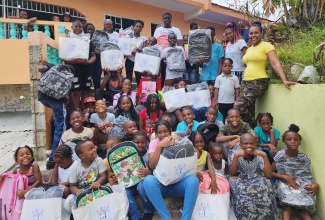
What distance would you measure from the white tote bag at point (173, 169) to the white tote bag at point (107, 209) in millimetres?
481

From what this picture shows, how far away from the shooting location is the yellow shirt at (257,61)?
4237 millimetres

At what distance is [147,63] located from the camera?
227 inches

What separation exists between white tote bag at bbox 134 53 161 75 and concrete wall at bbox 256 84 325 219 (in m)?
2.42

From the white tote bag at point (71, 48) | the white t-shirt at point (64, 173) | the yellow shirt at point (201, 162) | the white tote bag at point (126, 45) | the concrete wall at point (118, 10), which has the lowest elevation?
the white t-shirt at point (64, 173)

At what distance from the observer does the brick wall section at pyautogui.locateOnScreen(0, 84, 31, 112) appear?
8633 millimetres

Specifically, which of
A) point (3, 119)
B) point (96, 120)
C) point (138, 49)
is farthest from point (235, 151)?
point (3, 119)

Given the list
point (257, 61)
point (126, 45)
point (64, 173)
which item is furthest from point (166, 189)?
point (126, 45)

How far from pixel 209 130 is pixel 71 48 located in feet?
9.52

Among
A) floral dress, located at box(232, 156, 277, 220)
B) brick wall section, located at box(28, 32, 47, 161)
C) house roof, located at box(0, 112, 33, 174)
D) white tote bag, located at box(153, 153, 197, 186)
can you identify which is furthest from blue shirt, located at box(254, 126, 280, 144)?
house roof, located at box(0, 112, 33, 174)

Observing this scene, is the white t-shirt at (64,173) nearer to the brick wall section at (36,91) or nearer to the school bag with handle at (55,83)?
the school bag with handle at (55,83)

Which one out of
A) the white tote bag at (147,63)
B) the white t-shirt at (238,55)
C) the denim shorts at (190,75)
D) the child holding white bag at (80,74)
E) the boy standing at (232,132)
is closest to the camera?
the boy standing at (232,132)

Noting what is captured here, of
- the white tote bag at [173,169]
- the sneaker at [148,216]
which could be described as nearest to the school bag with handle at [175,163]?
the white tote bag at [173,169]

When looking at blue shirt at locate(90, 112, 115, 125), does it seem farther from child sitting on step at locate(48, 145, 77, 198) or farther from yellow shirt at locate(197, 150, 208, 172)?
yellow shirt at locate(197, 150, 208, 172)

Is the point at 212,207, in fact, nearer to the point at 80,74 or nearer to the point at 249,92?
the point at 249,92
